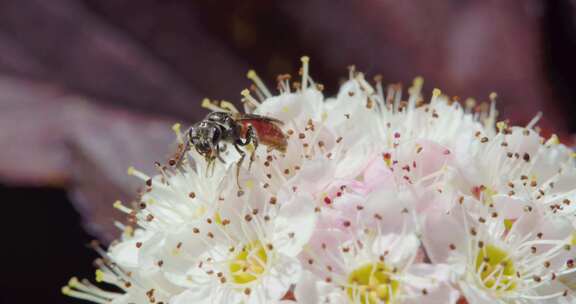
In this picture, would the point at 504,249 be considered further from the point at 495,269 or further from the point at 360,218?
the point at 360,218

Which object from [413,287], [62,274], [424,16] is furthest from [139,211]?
[424,16]

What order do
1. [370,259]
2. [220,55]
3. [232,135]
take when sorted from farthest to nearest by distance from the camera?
[220,55] < [232,135] < [370,259]

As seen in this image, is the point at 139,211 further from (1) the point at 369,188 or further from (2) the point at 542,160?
(2) the point at 542,160

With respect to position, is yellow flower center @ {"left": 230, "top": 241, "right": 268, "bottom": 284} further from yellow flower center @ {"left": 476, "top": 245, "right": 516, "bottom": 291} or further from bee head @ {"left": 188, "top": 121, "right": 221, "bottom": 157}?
yellow flower center @ {"left": 476, "top": 245, "right": 516, "bottom": 291}

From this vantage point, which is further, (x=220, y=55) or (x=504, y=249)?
(x=220, y=55)

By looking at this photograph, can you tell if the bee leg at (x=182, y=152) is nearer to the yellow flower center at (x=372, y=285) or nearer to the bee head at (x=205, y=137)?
the bee head at (x=205, y=137)

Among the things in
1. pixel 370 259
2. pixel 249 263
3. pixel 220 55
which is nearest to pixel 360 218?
pixel 370 259
